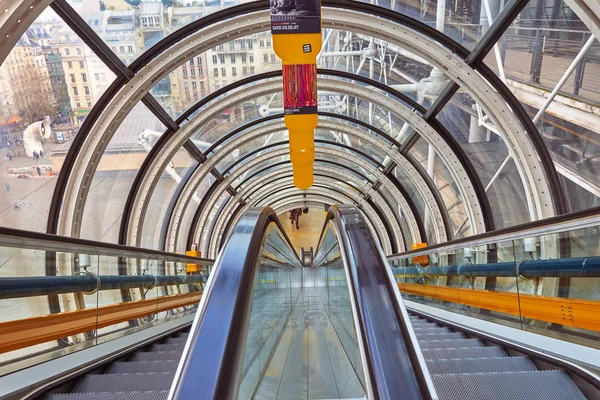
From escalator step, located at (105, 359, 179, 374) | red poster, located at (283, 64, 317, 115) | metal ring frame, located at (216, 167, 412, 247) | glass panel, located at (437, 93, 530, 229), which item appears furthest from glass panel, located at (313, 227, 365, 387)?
metal ring frame, located at (216, 167, 412, 247)

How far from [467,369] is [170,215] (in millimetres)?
12370

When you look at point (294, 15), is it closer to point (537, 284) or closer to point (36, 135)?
point (537, 284)

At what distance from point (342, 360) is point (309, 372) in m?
1.25

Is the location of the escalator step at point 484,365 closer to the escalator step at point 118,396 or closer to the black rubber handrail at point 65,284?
the escalator step at point 118,396

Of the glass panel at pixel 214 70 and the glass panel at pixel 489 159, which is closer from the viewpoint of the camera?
the glass panel at pixel 489 159

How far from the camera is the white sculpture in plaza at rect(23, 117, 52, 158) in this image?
769cm

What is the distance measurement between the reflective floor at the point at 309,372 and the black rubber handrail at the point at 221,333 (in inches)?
35.7

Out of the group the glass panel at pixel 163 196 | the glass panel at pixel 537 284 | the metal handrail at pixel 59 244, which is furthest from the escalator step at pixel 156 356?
the glass panel at pixel 163 196

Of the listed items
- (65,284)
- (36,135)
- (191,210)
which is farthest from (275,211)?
(191,210)

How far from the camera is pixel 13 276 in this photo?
326 cm

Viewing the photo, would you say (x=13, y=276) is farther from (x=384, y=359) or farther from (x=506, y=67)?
(x=506, y=67)

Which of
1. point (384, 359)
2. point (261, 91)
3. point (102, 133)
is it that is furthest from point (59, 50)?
point (384, 359)

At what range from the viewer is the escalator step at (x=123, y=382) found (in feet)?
10.2

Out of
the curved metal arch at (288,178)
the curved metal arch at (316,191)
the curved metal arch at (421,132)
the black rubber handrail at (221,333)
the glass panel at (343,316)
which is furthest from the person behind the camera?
the curved metal arch at (316,191)
